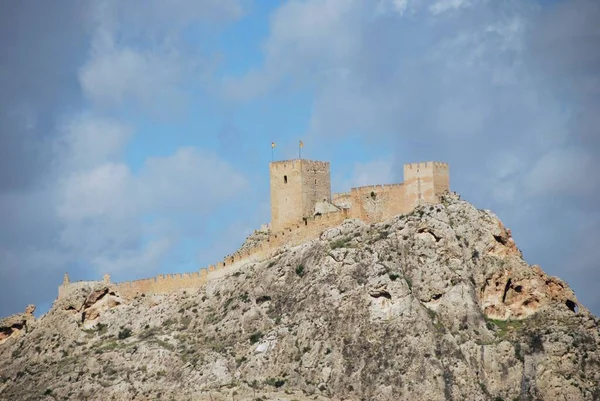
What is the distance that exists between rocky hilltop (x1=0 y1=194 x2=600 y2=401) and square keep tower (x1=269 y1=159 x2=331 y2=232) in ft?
11.7

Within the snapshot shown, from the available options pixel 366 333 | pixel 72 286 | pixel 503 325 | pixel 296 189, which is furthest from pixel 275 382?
pixel 72 286

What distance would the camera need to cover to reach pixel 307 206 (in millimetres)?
133750

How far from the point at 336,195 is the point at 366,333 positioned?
1777cm

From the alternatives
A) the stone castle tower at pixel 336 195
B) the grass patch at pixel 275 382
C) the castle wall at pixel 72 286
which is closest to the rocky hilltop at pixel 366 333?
the grass patch at pixel 275 382

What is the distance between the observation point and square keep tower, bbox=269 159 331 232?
439ft

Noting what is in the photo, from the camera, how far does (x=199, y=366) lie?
123625mm

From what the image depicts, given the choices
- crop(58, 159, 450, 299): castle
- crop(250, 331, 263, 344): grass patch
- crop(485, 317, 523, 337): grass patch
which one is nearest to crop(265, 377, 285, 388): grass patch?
crop(250, 331, 263, 344): grass patch

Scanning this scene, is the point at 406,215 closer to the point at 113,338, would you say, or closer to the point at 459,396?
the point at 459,396

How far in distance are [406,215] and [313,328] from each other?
1209 cm

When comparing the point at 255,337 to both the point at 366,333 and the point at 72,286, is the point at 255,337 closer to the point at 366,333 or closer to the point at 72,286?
the point at 366,333

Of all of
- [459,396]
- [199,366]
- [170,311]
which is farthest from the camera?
[170,311]

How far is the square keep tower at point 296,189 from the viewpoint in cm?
13375

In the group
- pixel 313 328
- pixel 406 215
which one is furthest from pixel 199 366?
pixel 406 215

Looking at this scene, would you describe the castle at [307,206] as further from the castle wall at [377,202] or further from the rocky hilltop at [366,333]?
the rocky hilltop at [366,333]
